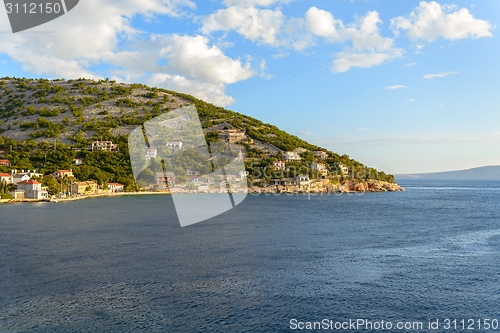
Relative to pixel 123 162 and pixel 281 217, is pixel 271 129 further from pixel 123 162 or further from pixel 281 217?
pixel 281 217

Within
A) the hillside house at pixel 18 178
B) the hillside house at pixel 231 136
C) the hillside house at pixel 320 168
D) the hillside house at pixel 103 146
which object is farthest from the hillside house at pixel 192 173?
the hillside house at pixel 18 178

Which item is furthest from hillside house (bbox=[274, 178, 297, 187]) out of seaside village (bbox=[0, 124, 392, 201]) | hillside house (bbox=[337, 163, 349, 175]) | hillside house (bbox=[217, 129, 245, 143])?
hillside house (bbox=[217, 129, 245, 143])

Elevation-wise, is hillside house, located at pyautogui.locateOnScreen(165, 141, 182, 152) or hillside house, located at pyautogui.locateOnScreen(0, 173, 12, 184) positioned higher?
hillside house, located at pyautogui.locateOnScreen(165, 141, 182, 152)

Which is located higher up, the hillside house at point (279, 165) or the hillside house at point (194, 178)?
the hillside house at point (279, 165)

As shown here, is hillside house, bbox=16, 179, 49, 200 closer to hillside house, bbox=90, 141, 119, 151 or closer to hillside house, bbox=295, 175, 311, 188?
hillside house, bbox=90, 141, 119, 151

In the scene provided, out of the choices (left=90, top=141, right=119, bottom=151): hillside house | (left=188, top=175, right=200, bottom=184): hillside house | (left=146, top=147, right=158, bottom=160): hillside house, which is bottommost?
(left=188, top=175, right=200, bottom=184): hillside house

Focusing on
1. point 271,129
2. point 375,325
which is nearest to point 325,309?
point 375,325

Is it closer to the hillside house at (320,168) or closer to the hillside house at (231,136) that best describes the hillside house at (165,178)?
the hillside house at (231,136)
